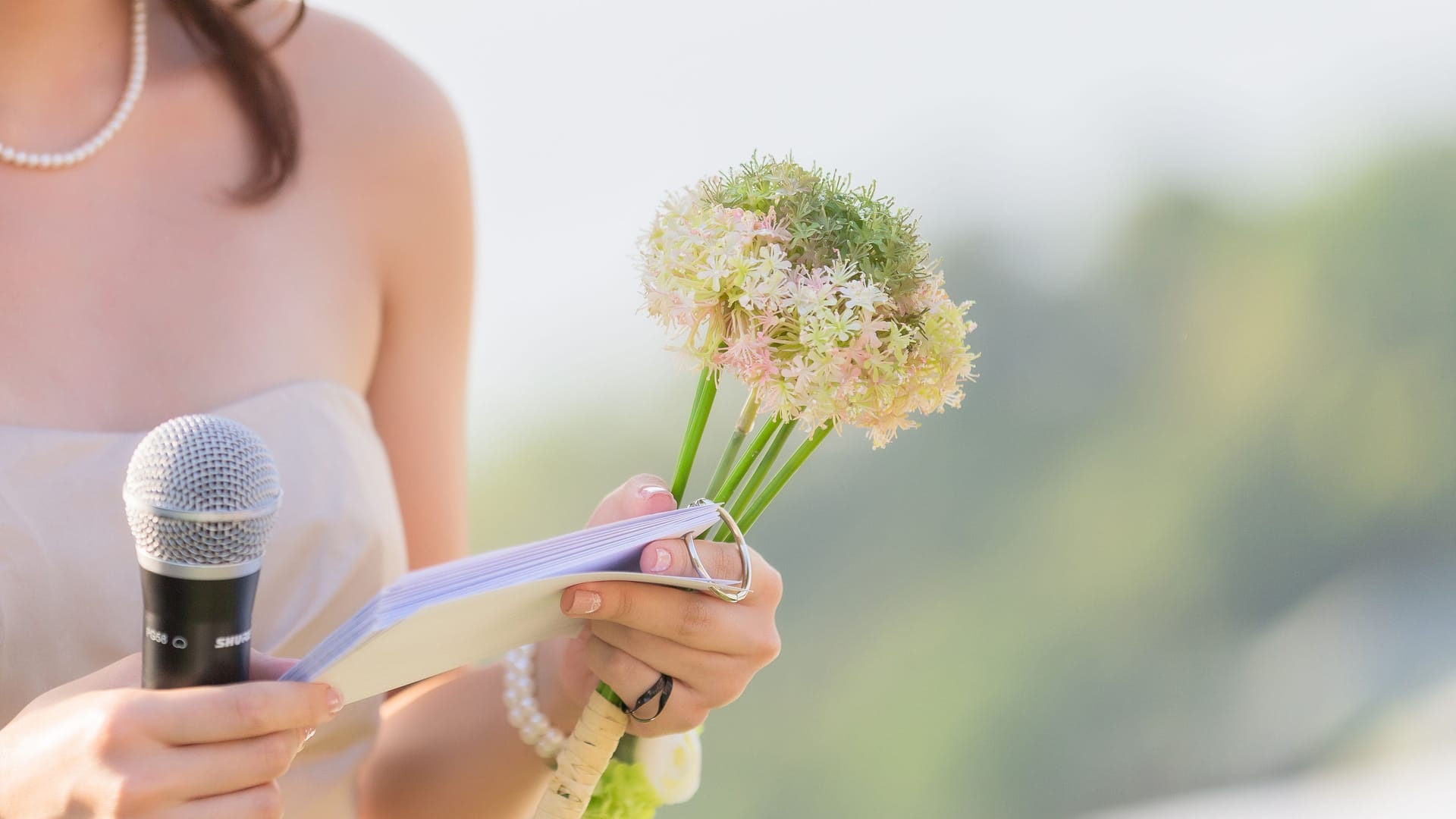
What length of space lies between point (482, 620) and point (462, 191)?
0.84m

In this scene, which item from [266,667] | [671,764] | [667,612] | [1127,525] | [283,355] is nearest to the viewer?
[266,667]

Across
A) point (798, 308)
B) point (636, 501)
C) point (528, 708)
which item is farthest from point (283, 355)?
point (798, 308)

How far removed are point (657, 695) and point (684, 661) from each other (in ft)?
0.12

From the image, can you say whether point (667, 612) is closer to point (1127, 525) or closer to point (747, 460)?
point (747, 460)

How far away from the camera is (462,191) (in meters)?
1.35

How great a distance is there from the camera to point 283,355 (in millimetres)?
1153

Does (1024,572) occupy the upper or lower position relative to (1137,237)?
lower

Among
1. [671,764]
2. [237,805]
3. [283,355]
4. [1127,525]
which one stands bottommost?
[237,805]

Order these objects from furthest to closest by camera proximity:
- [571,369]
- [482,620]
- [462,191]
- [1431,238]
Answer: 1. [571,369]
2. [1431,238]
3. [462,191]
4. [482,620]

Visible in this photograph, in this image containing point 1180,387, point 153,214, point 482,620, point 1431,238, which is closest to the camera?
point 482,620

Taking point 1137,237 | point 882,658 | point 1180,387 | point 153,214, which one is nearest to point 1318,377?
point 1180,387

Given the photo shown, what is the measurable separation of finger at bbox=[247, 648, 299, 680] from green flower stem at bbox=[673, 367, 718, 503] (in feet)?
0.90

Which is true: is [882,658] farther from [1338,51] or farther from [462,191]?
[462,191]

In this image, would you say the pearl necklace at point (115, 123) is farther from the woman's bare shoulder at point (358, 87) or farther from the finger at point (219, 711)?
the finger at point (219, 711)
